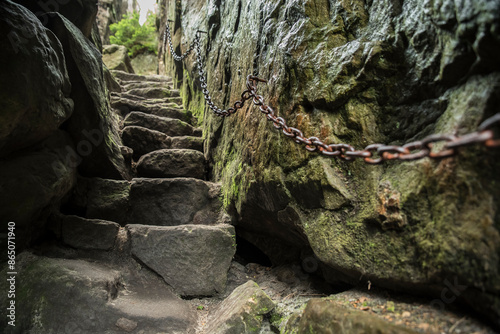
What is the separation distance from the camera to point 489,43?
0.96m

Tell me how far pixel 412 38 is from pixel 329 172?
0.81 metres

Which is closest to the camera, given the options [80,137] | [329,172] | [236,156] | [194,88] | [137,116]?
[329,172]

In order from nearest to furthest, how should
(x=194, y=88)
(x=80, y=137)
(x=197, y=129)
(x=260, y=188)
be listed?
(x=260, y=188), (x=80, y=137), (x=197, y=129), (x=194, y=88)

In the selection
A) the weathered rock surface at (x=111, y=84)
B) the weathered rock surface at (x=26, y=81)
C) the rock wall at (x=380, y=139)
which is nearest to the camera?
the rock wall at (x=380, y=139)

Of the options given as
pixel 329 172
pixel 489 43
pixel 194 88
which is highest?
pixel 194 88

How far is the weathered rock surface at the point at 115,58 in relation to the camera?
9.05m

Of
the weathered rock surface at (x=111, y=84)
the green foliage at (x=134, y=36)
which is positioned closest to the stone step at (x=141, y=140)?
the weathered rock surface at (x=111, y=84)

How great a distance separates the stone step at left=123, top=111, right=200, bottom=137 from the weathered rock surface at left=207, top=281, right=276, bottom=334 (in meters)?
3.35

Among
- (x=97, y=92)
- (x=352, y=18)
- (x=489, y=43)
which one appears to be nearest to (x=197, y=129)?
(x=97, y=92)

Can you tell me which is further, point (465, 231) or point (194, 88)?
point (194, 88)

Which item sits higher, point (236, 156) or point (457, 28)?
point (457, 28)

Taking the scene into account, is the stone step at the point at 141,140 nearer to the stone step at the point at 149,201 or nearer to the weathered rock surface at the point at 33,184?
the stone step at the point at 149,201

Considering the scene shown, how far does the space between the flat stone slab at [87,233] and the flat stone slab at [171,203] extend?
42 centimetres

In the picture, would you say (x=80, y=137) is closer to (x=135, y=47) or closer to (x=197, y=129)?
(x=197, y=129)
